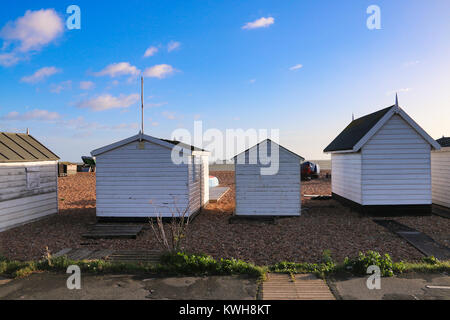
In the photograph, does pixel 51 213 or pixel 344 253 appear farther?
Result: pixel 51 213

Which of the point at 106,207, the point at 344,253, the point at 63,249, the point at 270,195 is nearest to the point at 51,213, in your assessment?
the point at 106,207

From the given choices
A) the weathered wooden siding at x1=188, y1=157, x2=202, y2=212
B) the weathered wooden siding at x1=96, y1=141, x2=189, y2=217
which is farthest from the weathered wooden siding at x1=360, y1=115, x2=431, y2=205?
the weathered wooden siding at x1=96, y1=141, x2=189, y2=217

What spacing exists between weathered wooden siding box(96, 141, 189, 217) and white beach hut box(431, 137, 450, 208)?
12.3 metres

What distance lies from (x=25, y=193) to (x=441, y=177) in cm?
1906

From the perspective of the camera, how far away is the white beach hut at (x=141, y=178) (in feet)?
40.7

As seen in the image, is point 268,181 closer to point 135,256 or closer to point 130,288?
point 135,256

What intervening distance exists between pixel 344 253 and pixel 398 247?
69.9 inches

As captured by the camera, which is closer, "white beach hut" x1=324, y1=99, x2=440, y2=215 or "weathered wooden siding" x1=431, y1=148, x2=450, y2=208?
"white beach hut" x1=324, y1=99, x2=440, y2=215

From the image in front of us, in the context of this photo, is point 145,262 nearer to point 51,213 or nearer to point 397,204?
point 51,213

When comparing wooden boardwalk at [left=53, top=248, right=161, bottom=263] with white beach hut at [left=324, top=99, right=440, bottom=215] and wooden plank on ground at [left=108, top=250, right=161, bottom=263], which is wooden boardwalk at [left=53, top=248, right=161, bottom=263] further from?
white beach hut at [left=324, top=99, right=440, bottom=215]

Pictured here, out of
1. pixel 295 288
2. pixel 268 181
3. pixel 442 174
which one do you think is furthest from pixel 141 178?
pixel 442 174

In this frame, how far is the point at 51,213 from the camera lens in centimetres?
1432

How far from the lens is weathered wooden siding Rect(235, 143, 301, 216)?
512 inches
